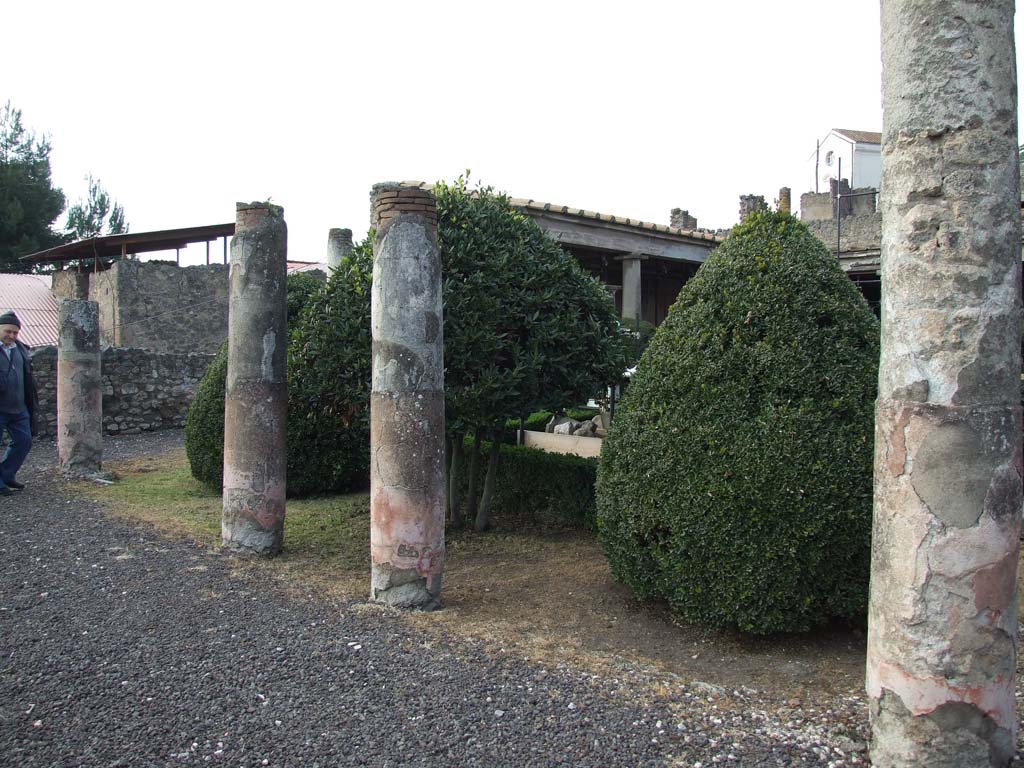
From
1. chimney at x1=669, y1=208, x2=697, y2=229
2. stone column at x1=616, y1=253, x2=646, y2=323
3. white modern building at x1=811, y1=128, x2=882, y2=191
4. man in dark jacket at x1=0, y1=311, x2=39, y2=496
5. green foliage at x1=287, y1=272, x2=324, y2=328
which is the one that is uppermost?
white modern building at x1=811, y1=128, x2=882, y2=191

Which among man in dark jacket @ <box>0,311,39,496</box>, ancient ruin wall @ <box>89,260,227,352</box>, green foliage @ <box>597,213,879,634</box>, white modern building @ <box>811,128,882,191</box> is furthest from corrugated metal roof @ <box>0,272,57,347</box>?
white modern building @ <box>811,128,882,191</box>

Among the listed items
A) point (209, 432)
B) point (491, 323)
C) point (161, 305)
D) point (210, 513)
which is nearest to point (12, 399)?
point (209, 432)

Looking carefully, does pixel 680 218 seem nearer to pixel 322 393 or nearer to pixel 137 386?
pixel 137 386

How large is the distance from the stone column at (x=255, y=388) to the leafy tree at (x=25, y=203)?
24.5 metres

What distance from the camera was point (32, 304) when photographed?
2362 cm

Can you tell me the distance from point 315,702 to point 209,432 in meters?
6.10

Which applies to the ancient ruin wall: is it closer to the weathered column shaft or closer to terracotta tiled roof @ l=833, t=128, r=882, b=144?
the weathered column shaft

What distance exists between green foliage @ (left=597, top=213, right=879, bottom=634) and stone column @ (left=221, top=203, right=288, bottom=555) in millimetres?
2922

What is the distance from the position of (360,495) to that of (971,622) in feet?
23.0

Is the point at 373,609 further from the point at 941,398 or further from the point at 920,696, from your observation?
the point at 941,398

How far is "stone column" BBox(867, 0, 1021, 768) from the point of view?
2994 millimetres

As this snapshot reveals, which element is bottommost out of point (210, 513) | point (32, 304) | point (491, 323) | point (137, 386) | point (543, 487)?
point (210, 513)

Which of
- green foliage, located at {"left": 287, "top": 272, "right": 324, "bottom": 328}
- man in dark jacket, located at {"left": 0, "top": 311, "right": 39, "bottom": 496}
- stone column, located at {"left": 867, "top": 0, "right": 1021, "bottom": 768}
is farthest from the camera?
green foliage, located at {"left": 287, "top": 272, "right": 324, "bottom": 328}

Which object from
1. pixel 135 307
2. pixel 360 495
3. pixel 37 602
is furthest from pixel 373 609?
pixel 135 307
